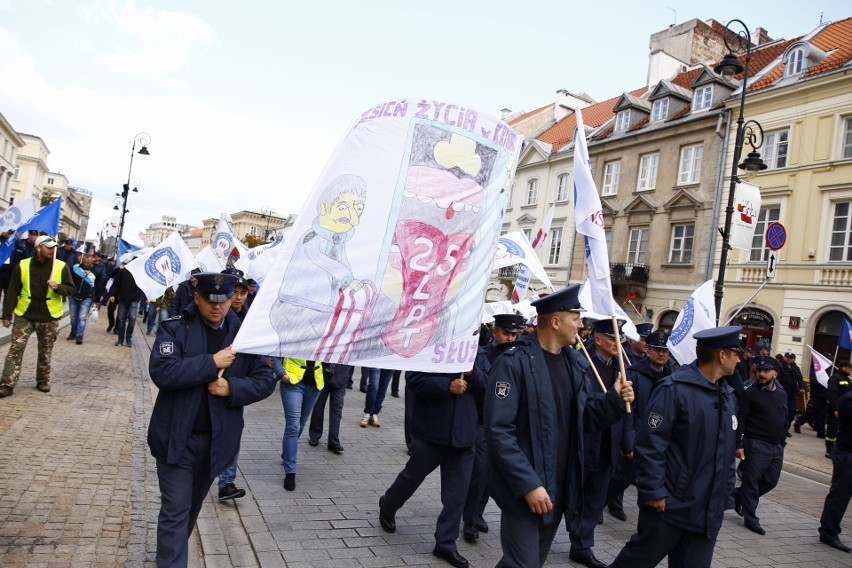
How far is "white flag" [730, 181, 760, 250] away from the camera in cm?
1566

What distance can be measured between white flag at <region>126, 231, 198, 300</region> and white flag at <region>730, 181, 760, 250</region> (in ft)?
41.3

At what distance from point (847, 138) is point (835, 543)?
20.0m

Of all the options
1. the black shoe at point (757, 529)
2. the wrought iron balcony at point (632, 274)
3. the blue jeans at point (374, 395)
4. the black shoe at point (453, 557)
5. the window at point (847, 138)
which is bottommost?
the black shoe at point (757, 529)

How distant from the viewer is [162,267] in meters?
11.2

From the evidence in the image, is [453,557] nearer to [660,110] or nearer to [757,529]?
[757,529]

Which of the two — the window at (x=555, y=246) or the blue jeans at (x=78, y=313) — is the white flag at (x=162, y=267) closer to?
the blue jeans at (x=78, y=313)

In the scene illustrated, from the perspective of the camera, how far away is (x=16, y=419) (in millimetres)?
7270

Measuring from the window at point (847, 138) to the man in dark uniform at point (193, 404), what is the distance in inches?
956

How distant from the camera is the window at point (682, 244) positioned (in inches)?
1095

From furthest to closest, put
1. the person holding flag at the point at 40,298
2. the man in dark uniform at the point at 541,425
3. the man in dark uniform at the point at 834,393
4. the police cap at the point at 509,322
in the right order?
the man in dark uniform at the point at 834,393 < the person holding flag at the point at 40,298 < the police cap at the point at 509,322 < the man in dark uniform at the point at 541,425

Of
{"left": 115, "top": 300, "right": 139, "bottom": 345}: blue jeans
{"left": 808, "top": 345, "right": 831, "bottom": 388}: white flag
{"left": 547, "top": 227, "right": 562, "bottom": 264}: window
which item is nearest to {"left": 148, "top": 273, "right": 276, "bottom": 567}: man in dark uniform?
{"left": 115, "top": 300, "right": 139, "bottom": 345}: blue jeans

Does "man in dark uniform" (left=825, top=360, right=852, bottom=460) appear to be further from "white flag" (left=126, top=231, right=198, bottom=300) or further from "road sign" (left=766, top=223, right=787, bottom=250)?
"white flag" (left=126, top=231, right=198, bottom=300)

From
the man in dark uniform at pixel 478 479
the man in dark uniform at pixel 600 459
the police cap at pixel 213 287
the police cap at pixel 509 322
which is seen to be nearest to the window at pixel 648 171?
the man in dark uniform at pixel 600 459

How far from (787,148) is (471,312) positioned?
24.4 m
